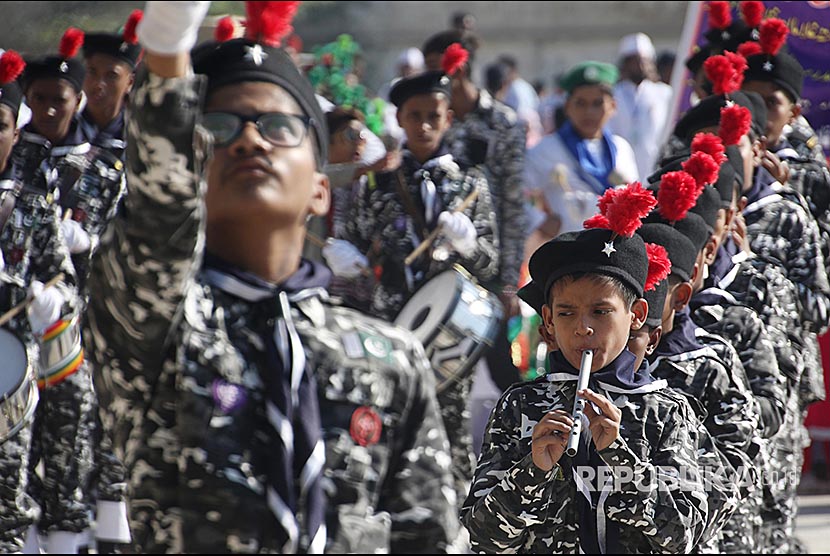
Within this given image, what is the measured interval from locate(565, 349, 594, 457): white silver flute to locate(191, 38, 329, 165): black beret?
0.88 metres

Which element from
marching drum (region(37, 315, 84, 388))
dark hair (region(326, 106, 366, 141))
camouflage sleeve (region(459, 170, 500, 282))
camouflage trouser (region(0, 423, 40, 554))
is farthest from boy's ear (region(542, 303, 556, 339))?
dark hair (region(326, 106, 366, 141))

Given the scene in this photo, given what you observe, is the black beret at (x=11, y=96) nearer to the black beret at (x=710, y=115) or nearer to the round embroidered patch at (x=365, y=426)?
the black beret at (x=710, y=115)

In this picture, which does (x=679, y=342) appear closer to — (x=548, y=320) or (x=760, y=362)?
(x=760, y=362)

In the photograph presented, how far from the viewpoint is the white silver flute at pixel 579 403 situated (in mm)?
Answer: 3568

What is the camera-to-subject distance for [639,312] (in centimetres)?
407

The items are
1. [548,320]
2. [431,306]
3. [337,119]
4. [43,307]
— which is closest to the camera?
[548,320]

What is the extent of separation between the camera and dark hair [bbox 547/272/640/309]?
3.95 m

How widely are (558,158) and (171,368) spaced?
7641 millimetres

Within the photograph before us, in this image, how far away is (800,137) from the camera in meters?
7.42

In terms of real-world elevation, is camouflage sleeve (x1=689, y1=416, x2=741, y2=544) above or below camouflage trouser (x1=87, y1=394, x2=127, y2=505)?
above

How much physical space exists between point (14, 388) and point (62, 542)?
182cm

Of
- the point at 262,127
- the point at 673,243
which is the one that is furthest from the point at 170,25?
the point at 673,243

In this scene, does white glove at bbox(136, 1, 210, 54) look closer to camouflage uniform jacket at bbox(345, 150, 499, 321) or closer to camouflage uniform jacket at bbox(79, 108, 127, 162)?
camouflage uniform jacket at bbox(79, 108, 127, 162)

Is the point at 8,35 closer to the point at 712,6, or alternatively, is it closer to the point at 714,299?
the point at 712,6
